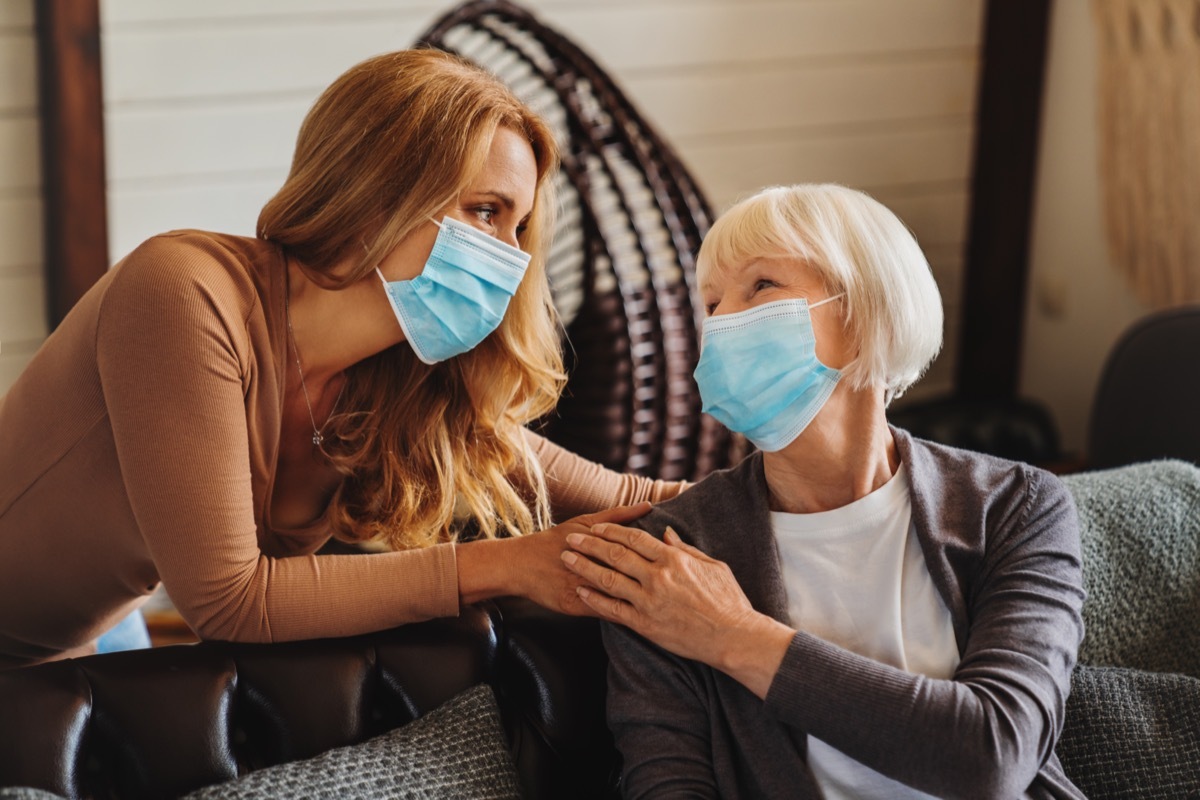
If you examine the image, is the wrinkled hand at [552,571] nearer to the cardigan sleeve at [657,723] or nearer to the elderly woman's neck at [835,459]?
the cardigan sleeve at [657,723]

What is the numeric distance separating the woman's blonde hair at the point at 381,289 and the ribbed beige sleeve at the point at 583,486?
4 cm

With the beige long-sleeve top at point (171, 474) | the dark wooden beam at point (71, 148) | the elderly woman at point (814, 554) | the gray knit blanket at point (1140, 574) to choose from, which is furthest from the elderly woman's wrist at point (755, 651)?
the dark wooden beam at point (71, 148)

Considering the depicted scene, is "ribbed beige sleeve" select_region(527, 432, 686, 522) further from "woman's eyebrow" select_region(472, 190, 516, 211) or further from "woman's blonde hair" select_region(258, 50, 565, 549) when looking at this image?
"woman's eyebrow" select_region(472, 190, 516, 211)

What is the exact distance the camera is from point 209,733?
1.36 metres

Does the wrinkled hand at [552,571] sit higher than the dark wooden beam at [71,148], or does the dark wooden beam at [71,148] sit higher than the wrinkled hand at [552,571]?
the dark wooden beam at [71,148]

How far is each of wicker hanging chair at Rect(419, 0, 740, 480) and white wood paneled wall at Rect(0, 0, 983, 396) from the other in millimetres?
580

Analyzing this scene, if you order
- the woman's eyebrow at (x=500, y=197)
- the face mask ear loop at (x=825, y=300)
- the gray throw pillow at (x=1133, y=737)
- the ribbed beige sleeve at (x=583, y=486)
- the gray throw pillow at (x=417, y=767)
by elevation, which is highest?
the woman's eyebrow at (x=500, y=197)

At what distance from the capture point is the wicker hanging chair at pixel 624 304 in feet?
7.37

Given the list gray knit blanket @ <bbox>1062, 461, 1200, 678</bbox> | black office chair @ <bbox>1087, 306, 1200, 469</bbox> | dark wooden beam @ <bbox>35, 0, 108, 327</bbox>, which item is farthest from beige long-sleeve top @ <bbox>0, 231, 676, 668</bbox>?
black office chair @ <bbox>1087, 306, 1200, 469</bbox>

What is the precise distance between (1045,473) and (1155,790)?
0.42m

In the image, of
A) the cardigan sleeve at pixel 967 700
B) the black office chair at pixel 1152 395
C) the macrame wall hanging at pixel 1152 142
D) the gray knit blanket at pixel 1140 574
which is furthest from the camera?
the macrame wall hanging at pixel 1152 142

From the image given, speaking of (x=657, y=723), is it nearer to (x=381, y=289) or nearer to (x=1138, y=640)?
(x=381, y=289)

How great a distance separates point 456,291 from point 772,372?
0.43 meters

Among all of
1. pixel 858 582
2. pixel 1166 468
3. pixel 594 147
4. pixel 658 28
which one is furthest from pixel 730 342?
pixel 658 28
